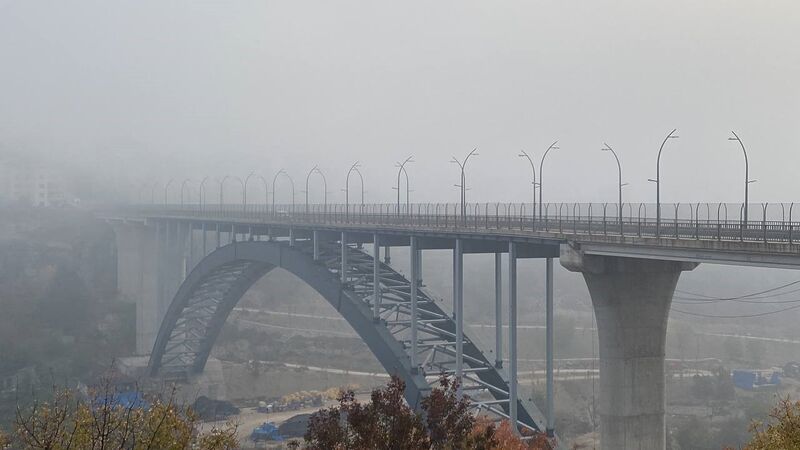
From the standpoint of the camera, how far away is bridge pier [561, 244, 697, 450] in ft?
98.6

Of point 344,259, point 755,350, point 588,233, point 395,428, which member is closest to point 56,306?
point 344,259

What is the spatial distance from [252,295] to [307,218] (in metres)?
78.3

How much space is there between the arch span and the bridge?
11cm

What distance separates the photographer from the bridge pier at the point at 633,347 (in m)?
30.1

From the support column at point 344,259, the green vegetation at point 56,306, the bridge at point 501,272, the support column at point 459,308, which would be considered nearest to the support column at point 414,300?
the bridge at point 501,272

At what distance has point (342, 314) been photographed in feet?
165

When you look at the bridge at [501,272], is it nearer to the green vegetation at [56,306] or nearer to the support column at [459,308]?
the support column at [459,308]

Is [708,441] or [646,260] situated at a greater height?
[646,260]

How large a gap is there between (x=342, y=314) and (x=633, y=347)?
76.5 feet

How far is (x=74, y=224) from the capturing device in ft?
408

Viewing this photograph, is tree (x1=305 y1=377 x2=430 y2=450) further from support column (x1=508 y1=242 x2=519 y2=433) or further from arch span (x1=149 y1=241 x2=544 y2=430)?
arch span (x1=149 y1=241 x2=544 y2=430)

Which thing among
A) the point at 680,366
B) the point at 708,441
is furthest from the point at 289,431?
the point at 680,366

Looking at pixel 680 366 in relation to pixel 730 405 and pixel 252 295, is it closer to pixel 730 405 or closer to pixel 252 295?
pixel 730 405

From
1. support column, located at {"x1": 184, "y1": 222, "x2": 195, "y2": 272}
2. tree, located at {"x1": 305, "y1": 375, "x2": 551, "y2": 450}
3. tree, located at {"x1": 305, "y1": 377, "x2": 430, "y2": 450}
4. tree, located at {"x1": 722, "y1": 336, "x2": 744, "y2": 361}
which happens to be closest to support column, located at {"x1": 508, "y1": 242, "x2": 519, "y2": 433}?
tree, located at {"x1": 305, "y1": 375, "x2": 551, "y2": 450}
